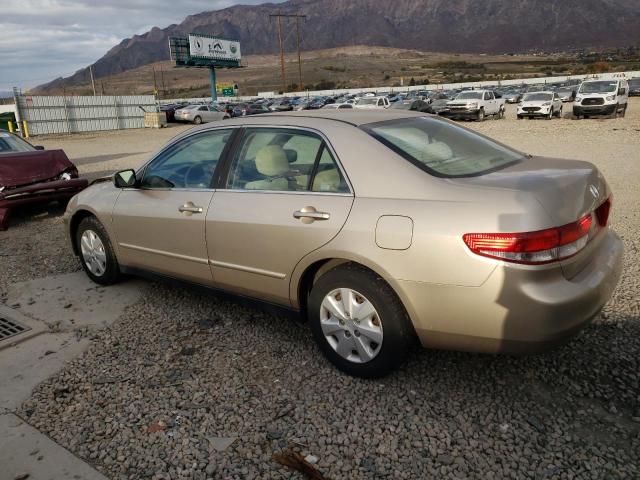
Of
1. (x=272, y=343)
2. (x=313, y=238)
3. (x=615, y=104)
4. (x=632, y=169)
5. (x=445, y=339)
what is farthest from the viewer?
(x=615, y=104)

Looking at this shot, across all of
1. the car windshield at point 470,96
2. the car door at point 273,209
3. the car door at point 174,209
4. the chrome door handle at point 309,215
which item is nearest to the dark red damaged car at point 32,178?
the car door at point 174,209

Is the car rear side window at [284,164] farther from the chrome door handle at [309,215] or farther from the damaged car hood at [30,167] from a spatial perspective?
the damaged car hood at [30,167]

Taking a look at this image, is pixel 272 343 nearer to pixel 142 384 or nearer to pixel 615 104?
pixel 142 384

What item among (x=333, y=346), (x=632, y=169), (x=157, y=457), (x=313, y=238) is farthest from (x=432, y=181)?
(x=632, y=169)

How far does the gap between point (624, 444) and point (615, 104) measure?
25865mm

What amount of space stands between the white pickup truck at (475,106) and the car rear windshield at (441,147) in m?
27.0

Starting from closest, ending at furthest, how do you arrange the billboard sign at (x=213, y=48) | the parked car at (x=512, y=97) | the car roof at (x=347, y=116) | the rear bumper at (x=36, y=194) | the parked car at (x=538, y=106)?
the car roof at (x=347, y=116)
the rear bumper at (x=36, y=194)
the parked car at (x=538, y=106)
the parked car at (x=512, y=97)
the billboard sign at (x=213, y=48)

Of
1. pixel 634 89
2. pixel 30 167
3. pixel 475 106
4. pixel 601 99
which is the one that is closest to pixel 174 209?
pixel 30 167

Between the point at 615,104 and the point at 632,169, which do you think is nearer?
the point at 632,169

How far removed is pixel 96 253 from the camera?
496cm

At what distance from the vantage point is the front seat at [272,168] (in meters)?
3.51

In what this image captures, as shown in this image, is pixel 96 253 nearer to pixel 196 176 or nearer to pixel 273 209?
pixel 196 176

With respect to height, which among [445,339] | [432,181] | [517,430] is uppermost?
[432,181]

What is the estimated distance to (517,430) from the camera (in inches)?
109
